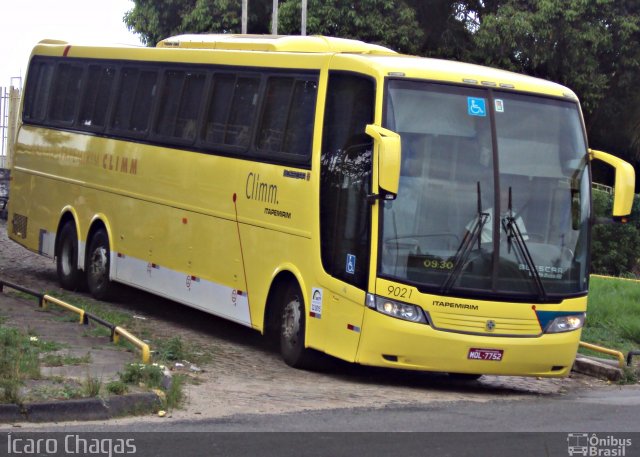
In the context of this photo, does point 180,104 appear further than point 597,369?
Yes

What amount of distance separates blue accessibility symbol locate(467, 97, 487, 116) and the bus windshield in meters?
0.01

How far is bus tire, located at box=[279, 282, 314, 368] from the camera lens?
501 inches

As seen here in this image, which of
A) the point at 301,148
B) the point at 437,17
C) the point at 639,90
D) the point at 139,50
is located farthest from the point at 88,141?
the point at 639,90

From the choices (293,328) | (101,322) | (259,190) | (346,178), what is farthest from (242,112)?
(101,322)

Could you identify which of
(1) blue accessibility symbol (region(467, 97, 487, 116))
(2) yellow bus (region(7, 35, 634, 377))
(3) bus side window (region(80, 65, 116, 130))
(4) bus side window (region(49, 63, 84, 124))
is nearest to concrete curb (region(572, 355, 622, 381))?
(2) yellow bus (region(7, 35, 634, 377))

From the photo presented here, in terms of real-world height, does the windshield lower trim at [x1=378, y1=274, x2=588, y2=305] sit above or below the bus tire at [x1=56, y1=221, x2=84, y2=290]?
above

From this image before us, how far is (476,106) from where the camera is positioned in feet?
39.5

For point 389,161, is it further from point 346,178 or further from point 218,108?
point 218,108

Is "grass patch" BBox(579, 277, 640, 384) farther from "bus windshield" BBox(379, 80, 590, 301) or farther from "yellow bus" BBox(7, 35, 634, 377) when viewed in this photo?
"yellow bus" BBox(7, 35, 634, 377)

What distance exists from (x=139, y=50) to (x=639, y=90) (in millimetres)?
23046

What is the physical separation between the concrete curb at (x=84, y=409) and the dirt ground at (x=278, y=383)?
0.23 m

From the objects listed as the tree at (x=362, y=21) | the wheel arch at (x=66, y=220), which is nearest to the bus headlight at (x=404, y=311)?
the wheel arch at (x=66, y=220)
